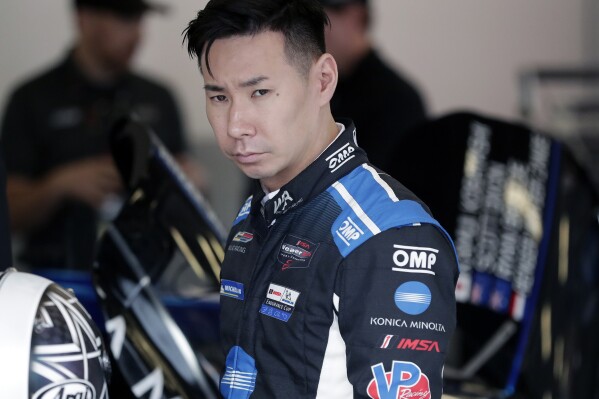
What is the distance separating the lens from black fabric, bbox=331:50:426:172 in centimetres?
326

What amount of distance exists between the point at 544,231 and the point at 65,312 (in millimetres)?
1247

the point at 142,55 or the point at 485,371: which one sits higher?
the point at 142,55

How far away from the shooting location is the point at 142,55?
5.32m

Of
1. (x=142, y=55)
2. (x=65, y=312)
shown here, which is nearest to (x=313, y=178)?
(x=65, y=312)

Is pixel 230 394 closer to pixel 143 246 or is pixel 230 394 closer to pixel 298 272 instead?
pixel 298 272

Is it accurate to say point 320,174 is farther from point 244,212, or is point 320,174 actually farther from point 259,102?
point 244,212

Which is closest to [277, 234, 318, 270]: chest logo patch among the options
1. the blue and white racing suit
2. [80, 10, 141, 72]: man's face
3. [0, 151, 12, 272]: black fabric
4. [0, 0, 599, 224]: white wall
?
the blue and white racing suit

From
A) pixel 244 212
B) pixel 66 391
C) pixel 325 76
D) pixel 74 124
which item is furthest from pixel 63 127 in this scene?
pixel 325 76

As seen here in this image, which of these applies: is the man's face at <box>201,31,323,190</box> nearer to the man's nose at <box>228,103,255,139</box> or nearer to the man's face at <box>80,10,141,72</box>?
the man's nose at <box>228,103,255,139</box>

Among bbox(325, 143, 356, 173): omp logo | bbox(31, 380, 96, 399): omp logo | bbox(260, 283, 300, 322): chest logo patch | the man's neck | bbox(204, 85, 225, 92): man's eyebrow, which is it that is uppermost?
the man's neck

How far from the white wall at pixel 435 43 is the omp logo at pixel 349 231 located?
12.7ft

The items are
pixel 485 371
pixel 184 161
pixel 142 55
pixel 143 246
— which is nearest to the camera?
pixel 143 246

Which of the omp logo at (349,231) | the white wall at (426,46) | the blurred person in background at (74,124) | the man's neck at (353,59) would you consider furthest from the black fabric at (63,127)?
the omp logo at (349,231)

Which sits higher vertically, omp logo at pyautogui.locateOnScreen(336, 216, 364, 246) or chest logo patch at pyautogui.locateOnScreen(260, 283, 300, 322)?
omp logo at pyautogui.locateOnScreen(336, 216, 364, 246)
